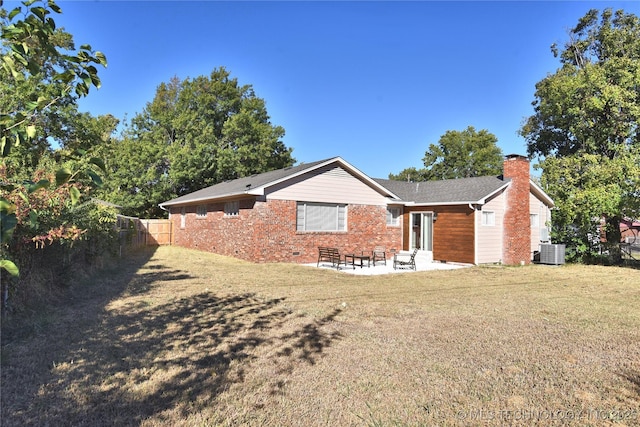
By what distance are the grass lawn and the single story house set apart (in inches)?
306

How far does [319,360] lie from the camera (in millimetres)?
4785

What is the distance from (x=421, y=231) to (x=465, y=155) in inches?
1220

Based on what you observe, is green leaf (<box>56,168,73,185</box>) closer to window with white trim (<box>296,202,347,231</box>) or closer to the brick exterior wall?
the brick exterior wall

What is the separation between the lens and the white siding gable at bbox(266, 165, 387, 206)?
1688 centimetres

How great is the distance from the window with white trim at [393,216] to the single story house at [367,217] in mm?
52

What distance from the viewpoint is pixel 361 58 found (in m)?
16.8

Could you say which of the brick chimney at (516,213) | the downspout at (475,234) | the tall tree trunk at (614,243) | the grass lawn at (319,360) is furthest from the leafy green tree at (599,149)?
the grass lawn at (319,360)

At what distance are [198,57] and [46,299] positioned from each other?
112ft

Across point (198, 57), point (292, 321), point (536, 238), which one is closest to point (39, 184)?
point (292, 321)

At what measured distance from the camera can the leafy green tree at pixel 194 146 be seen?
3100 centimetres

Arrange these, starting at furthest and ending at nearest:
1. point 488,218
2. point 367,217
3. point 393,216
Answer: point 393,216, point 367,217, point 488,218

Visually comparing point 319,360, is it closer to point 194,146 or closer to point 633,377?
point 633,377

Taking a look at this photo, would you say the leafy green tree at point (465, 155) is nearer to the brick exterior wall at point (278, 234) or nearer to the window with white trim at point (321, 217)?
the brick exterior wall at point (278, 234)

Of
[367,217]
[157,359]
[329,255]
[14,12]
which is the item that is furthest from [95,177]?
[367,217]
